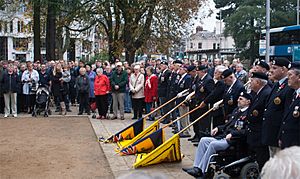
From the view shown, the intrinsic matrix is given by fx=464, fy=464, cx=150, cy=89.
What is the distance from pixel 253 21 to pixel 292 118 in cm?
5297

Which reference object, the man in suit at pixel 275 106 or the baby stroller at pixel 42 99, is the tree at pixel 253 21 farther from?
the man in suit at pixel 275 106

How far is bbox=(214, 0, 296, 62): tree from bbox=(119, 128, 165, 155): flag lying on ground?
48.5 m

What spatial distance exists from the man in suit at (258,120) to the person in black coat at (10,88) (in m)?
10.6

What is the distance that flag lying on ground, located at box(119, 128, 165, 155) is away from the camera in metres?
8.85

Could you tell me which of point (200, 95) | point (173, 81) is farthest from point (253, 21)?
point (200, 95)

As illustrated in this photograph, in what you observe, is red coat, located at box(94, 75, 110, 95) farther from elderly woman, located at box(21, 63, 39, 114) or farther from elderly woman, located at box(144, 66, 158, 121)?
elderly woman, located at box(21, 63, 39, 114)

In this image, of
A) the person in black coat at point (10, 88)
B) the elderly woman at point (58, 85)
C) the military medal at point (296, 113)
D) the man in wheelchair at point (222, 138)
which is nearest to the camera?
the military medal at point (296, 113)

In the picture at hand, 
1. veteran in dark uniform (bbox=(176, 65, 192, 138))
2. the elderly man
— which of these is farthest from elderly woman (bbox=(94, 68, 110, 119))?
veteran in dark uniform (bbox=(176, 65, 192, 138))

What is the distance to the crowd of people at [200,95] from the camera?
20.0 ft

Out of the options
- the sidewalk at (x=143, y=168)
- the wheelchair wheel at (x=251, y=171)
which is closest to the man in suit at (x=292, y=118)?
the wheelchair wheel at (x=251, y=171)

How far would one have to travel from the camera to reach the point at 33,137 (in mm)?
11641

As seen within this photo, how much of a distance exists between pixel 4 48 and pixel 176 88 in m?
75.8

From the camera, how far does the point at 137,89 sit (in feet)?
48.2

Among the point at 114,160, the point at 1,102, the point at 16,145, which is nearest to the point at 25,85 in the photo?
the point at 1,102
